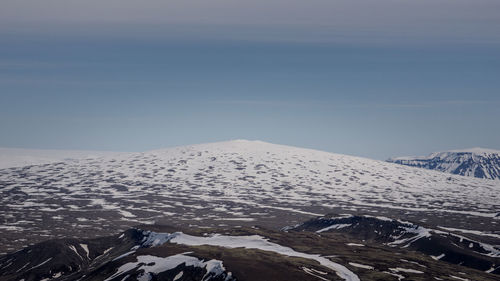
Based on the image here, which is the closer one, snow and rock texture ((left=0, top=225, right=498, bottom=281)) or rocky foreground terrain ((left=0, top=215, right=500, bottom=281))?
snow and rock texture ((left=0, top=225, right=498, bottom=281))

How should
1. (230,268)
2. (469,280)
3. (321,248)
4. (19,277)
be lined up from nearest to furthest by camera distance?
(230,268)
(469,280)
(19,277)
(321,248)


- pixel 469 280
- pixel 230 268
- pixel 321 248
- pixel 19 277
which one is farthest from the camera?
pixel 321 248

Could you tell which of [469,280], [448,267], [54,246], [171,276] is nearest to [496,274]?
[448,267]

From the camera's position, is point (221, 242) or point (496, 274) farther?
point (221, 242)

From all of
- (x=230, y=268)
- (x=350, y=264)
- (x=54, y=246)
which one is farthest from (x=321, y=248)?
(x=54, y=246)

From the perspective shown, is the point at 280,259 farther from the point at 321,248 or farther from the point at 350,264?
the point at 321,248

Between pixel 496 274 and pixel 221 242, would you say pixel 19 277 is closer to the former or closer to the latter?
pixel 221 242

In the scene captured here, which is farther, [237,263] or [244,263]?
[244,263]

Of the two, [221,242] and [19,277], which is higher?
→ [221,242]

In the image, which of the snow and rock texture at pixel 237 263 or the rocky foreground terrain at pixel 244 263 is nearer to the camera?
the snow and rock texture at pixel 237 263
